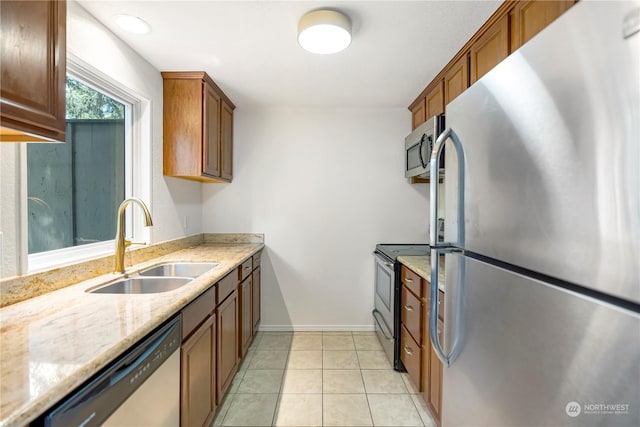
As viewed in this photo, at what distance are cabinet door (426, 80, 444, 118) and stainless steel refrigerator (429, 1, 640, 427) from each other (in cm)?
153

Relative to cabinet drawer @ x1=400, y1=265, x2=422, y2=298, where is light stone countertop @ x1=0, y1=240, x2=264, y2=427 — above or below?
above

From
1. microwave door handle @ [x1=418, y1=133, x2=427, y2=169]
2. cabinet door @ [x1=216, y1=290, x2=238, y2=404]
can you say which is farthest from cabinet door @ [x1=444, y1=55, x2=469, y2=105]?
cabinet door @ [x1=216, y1=290, x2=238, y2=404]

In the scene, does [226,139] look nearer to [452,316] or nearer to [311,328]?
[311,328]

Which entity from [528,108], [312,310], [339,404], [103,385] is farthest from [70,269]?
[312,310]

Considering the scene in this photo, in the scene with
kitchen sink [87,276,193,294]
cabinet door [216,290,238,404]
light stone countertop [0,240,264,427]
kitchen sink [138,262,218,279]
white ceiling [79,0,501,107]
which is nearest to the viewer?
light stone countertop [0,240,264,427]

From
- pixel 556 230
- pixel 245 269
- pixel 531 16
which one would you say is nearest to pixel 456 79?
pixel 531 16

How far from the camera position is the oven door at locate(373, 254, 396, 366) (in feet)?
7.97

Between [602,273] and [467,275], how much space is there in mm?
411

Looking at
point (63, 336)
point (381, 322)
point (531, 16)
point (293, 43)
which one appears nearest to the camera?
point (63, 336)

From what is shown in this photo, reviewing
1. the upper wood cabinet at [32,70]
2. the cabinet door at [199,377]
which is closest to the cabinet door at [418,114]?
the cabinet door at [199,377]

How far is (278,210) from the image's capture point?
3.16 metres

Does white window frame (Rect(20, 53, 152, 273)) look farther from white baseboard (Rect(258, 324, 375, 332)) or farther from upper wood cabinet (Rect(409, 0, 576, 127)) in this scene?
upper wood cabinet (Rect(409, 0, 576, 127))

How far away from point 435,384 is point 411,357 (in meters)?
0.41

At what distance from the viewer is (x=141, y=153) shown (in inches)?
86.1
